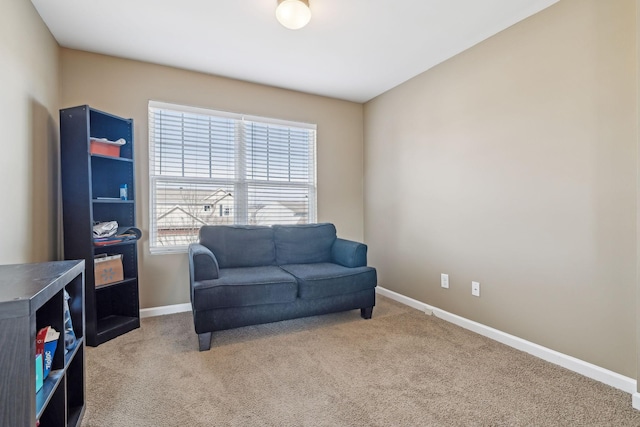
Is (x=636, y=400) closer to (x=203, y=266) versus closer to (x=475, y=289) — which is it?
(x=475, y=289)

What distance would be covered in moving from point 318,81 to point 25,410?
10.9 feet

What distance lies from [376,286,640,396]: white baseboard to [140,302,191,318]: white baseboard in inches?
94.8

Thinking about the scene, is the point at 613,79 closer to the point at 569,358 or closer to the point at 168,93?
the point at 569,358

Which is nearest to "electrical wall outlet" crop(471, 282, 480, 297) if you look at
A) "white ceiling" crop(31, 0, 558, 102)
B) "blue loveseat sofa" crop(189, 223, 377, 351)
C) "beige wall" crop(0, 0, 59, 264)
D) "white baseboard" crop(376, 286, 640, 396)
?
"white baseboard" crop(376, 286, 640, 396)

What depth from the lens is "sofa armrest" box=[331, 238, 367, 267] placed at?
2.92m

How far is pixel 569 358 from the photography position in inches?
78.4

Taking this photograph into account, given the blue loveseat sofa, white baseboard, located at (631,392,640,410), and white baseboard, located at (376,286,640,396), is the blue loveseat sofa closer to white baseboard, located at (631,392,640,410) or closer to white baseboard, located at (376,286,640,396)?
white baseboard, located at (376,286,640,396)

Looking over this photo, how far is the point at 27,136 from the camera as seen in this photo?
2.01 meters

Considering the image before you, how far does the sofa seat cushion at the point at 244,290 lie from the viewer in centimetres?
223

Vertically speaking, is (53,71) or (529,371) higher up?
(53,71)

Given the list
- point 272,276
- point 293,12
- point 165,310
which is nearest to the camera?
point 293,12

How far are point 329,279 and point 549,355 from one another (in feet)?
5.35

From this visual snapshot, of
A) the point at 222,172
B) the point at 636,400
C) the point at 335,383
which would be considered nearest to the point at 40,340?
the point at 335,383

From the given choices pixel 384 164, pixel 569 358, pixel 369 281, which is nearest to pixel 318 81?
pixel 384 164
